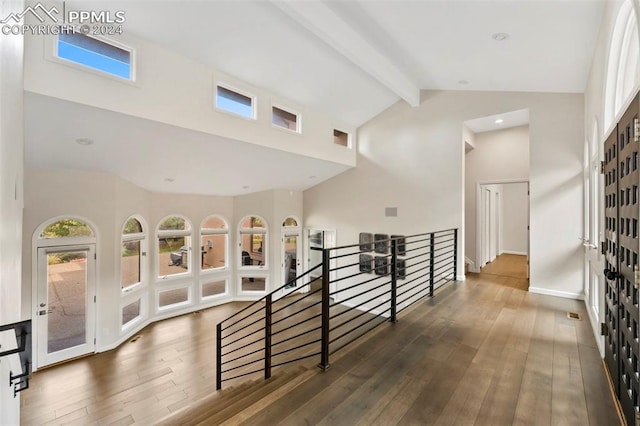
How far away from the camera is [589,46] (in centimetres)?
329

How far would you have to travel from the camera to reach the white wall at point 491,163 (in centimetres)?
591

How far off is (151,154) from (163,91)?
1.28 m

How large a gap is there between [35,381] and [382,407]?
19.6 ft

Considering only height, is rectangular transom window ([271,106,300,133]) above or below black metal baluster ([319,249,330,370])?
above

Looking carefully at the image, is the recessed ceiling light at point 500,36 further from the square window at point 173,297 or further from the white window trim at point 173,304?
the square window at point 173,297

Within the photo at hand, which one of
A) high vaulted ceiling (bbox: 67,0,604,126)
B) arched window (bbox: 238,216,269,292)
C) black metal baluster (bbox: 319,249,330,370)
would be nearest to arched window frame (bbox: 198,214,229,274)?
arched window (bbox: 238,216,269,292)

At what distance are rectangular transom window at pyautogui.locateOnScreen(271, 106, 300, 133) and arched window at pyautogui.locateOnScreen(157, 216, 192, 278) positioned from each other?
3.91 m

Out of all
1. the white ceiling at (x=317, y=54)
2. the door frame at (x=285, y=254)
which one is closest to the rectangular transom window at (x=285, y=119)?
the white ceiling at (x=317, y=54)

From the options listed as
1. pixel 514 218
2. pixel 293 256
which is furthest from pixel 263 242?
pixel 514 218

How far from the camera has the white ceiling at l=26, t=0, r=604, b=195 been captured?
10.6 ft

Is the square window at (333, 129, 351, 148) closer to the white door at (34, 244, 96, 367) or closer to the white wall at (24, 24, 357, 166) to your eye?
the white wall at (24, 24, 357, 166)

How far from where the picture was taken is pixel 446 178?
6.05 metres

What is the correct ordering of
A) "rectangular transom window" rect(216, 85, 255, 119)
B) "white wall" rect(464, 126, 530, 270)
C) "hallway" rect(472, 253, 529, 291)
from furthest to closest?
"white wall" rect(464, 126, 530, 270), "hallway" rect(472, 253, 529, 291), "rectangular transom window" rect(216, 85, 255, 119)

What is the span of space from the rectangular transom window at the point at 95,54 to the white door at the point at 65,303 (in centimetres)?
351
